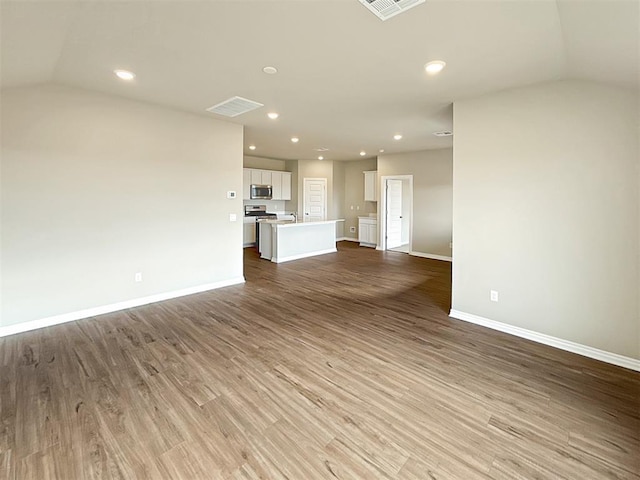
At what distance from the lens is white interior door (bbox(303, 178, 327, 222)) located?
32.5 ft

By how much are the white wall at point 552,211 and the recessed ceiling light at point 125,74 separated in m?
3.65

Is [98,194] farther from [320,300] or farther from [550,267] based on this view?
[550,267]

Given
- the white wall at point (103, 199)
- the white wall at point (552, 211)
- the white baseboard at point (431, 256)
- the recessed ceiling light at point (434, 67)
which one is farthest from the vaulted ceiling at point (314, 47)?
the white baseboard at point (431, 256)

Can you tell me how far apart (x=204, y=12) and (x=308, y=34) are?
0.74 m

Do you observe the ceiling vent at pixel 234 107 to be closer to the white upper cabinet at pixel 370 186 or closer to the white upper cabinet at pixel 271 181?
the white upper cabinet at pixel 271 181

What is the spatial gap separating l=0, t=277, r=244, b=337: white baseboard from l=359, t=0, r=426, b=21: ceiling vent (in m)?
4.28

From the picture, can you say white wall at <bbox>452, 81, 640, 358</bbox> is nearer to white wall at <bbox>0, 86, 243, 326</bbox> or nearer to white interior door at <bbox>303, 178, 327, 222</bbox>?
white wall at <bbox>0, 86, 243, 326</bbox>

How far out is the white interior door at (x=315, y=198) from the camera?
9914 millimetres

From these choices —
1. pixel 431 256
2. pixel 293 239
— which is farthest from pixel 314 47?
pixel 431 256

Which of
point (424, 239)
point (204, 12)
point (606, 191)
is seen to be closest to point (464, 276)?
point (606, 191)

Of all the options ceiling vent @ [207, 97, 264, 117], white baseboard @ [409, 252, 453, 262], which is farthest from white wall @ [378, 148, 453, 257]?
ceiling vent @ [207, 97, 264, 117]

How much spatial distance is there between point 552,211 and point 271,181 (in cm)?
764

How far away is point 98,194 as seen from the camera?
12.2 feet

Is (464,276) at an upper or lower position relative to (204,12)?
lower
